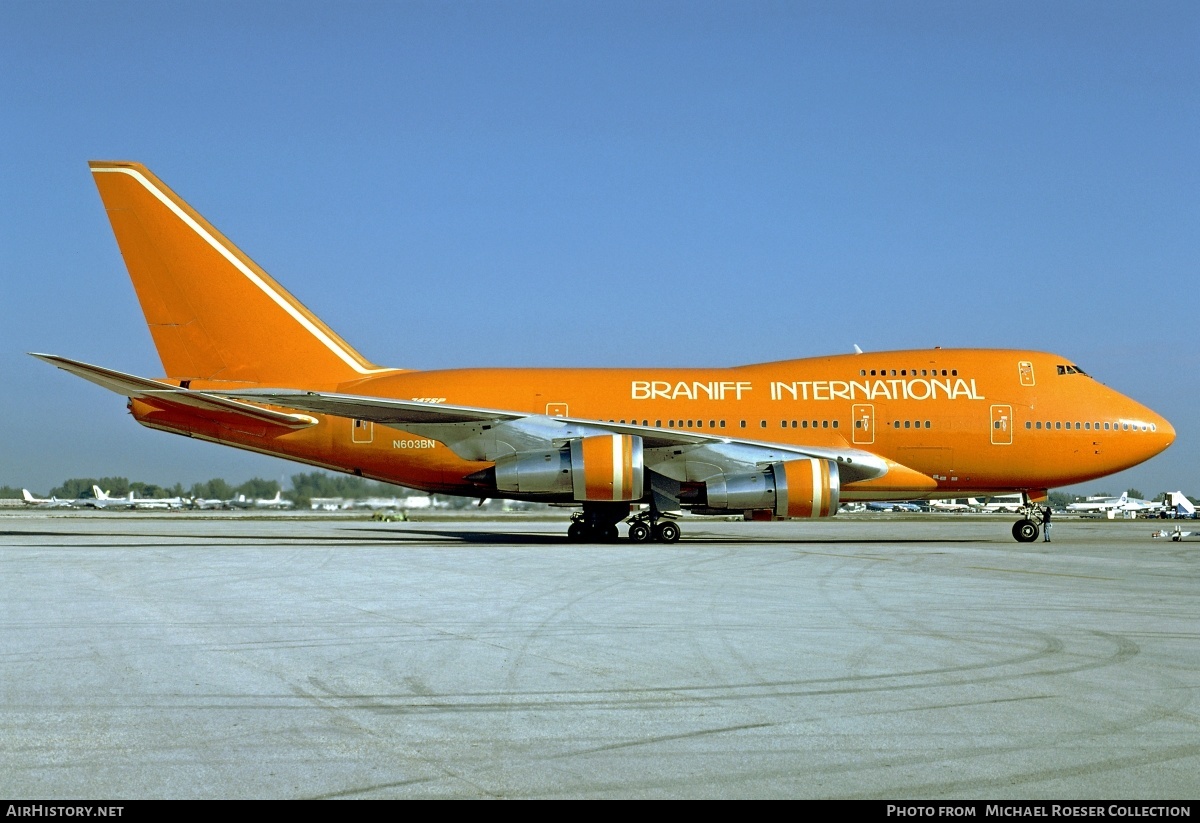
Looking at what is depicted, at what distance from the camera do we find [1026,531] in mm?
27859

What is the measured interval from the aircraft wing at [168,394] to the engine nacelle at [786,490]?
1062 centimetres

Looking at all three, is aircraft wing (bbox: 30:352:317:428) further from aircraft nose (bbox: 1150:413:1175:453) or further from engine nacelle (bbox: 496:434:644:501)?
aircraft nose (bbox: 1150:413:1175:453)

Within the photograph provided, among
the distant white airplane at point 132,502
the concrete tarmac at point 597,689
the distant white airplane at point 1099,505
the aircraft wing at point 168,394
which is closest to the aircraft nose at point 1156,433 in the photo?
the concrete tarmac at point 597,689

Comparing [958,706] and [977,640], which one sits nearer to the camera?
[958,706]

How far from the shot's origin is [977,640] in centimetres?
934

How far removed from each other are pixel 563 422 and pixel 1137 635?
53.3ft

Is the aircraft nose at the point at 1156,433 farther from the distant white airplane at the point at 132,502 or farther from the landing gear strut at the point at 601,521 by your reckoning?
the distant white airplane at the point at 132,502

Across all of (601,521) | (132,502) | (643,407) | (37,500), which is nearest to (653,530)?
(601,521)

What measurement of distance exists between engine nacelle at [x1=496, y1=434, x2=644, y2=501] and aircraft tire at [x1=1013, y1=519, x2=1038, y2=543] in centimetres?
1081

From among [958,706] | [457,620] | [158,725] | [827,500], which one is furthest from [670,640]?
[827,500]

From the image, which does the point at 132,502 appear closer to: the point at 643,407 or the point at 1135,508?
the point at 643,407

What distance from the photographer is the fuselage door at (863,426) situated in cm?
2689

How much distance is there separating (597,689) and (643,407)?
65.9 ft

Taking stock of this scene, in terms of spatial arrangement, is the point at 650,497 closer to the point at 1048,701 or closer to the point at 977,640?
the point at 977,640
